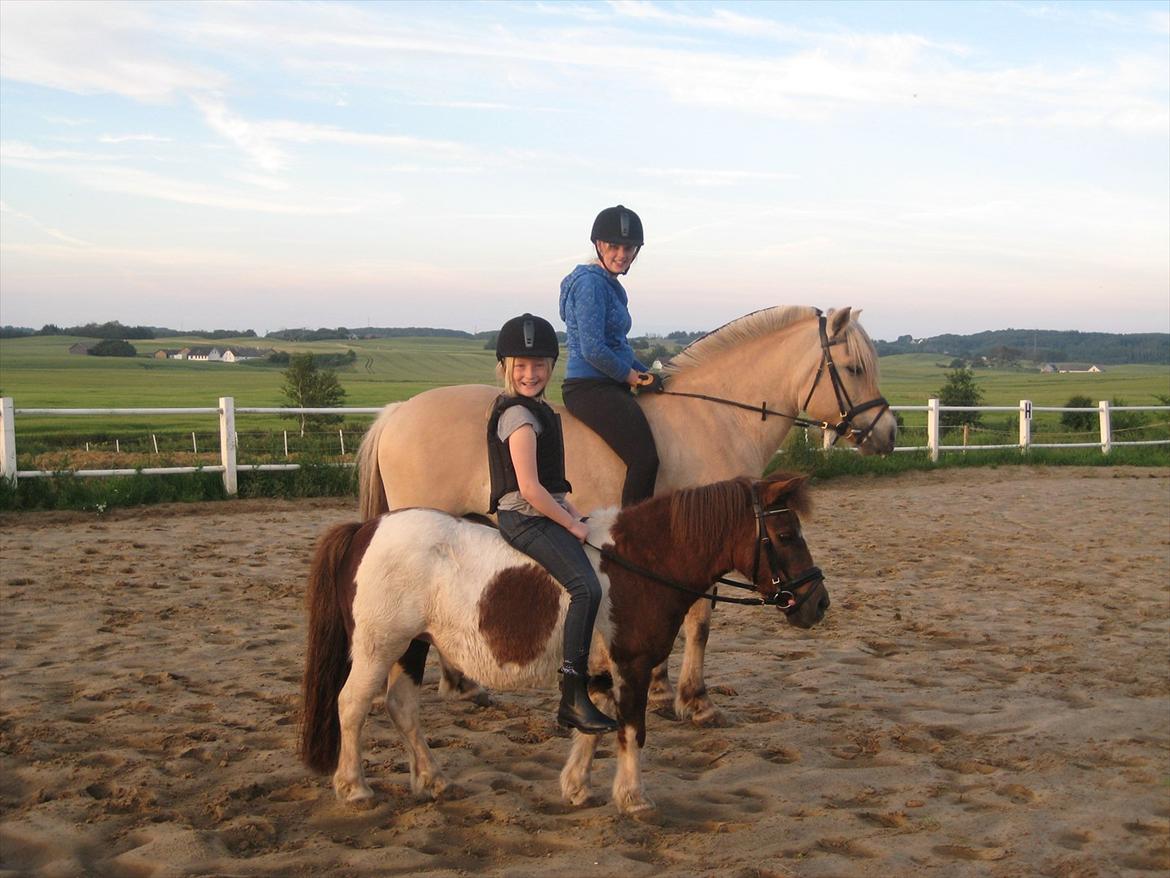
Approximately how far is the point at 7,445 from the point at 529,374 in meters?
10.6

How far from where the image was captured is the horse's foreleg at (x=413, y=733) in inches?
164

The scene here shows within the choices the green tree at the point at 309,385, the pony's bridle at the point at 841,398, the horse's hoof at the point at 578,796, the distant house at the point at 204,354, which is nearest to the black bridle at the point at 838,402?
the pony's bridle at the point at 841,398

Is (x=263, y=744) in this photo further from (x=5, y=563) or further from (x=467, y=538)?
(x=5, y=563)

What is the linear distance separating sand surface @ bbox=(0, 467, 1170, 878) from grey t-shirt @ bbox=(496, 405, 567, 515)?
3.93ft

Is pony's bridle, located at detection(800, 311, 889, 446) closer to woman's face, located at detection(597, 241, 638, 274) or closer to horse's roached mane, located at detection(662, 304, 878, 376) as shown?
horse's roached mane, located at detection(662, 304, 878, 376)

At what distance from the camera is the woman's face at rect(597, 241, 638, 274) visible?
5.54 metres

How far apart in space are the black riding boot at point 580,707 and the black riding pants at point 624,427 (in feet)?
5.56

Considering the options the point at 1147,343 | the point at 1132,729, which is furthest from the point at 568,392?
the point at 1147,343

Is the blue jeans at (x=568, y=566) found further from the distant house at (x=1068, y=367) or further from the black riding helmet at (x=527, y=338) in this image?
the distant house at (x=1068, y=367)

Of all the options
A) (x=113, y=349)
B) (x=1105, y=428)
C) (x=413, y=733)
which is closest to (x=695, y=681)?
(x=413, y=733)

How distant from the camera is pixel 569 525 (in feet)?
12.8

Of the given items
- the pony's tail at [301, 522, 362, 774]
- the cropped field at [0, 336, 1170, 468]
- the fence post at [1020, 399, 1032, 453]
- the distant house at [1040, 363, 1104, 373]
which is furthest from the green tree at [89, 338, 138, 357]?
the pony's tail at [301, 522, 362, 774]

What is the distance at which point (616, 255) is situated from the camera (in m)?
5.57

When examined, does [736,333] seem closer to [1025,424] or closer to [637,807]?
[637,807]
